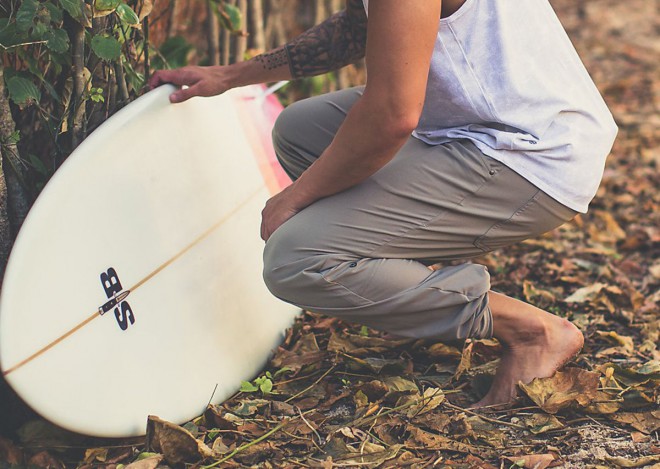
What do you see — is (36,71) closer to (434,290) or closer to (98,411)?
(98,411)

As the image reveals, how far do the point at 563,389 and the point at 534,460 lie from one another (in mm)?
258

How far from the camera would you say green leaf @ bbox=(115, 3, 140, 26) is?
175 centimetres

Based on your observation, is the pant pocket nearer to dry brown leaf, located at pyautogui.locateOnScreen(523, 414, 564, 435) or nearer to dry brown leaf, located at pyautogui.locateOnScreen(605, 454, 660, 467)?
dry brown leaf, located at pyautogui.locateOnScreen(523, 414, 564, 435)

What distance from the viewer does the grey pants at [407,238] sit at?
68.3 inches

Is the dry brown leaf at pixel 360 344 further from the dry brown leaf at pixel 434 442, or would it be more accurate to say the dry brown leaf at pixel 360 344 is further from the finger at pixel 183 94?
the finger at pixel 183 94

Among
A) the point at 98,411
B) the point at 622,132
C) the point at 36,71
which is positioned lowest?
the point at 622,132

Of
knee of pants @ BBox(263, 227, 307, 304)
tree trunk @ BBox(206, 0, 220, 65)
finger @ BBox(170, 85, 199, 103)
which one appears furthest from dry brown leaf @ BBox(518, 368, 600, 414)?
tree trunk @ BBox(206, 0, 220, 65)

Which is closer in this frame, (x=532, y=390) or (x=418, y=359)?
(x=532, y=390)

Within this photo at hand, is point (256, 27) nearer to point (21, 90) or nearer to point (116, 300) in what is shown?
point (21, 90)

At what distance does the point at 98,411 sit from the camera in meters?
1.71

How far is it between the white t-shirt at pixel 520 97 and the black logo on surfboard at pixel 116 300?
0.70 m

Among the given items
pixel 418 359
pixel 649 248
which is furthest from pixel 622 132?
pixel 418 359

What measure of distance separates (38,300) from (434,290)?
29.9 inches

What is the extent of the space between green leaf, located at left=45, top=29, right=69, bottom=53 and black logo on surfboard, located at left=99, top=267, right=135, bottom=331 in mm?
446
